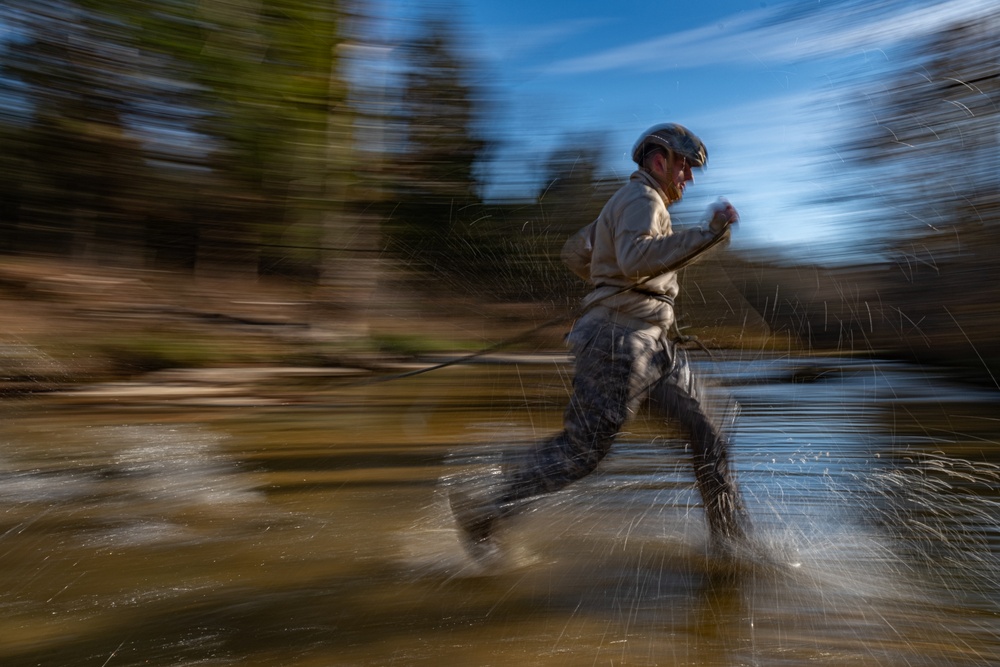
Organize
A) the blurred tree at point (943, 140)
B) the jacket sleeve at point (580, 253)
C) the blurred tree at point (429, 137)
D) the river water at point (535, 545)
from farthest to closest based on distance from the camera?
the blurred tree at point (429, 137)
the blurred tree at point (943, 140)
the jacket sleeve at point (580, 253)
the river water at point (535, 545)

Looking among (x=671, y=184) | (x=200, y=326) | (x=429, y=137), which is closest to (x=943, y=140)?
(x=671, y=184)

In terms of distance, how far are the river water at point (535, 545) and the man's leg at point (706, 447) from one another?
138 millimetres

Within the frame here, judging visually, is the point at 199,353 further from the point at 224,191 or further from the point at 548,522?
the point at 548,522

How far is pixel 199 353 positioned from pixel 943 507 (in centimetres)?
922

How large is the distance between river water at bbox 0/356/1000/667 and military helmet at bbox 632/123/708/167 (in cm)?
91

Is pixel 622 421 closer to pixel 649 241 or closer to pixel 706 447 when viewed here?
pixel 706 447

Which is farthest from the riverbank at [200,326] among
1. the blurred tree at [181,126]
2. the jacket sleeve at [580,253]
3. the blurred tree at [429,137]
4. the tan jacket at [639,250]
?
the tan jacket at [639,250]

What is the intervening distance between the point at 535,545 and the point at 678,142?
1.79 meters

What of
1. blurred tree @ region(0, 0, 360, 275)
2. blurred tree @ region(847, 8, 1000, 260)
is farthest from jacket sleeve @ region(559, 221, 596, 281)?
blurred tree @ region(0, 0, 360, 275)

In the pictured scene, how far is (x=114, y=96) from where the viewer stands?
13688 millimetres

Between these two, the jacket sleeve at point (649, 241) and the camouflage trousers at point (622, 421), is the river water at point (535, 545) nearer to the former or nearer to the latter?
the camouflage trousers at point (622, 421)

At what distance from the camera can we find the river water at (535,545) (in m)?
2.97

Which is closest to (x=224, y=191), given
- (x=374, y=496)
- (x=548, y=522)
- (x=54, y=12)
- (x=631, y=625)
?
(x=54, y=12)

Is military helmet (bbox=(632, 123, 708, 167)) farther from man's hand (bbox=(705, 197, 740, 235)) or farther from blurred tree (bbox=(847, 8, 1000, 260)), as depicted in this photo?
blurred tree (bbox=(847, 8, 1000, 260))
